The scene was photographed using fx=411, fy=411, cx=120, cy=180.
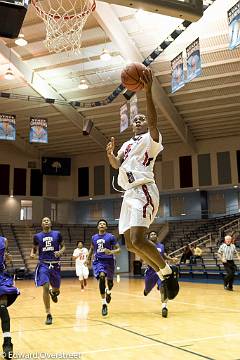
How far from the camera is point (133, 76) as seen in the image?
4.16m

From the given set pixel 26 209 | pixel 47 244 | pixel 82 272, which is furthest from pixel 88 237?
pixel 47 244

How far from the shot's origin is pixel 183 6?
5.39 metres

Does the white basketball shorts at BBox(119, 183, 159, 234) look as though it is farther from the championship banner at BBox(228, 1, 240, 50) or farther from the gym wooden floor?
the championship banner at BBox(228, 1, 240, 50)

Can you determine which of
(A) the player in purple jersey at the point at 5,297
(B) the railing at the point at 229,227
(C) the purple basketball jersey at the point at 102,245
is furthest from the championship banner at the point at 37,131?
(A) the player in purple jersey at the point at 5,297

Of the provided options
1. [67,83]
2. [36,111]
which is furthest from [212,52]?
[36,111]

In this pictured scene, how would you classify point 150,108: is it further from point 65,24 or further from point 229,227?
point 229,227

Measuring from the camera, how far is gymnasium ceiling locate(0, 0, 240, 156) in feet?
50.2

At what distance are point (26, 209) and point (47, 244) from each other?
23.3 meters

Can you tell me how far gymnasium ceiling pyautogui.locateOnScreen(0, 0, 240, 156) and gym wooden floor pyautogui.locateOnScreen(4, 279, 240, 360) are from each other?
9.74m

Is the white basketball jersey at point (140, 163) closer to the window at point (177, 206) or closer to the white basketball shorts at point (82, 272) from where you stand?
the white basketball shorts at point (82, 272)

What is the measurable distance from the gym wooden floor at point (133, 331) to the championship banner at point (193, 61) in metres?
6.79

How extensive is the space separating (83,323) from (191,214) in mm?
22861

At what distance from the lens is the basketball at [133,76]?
13.5ft

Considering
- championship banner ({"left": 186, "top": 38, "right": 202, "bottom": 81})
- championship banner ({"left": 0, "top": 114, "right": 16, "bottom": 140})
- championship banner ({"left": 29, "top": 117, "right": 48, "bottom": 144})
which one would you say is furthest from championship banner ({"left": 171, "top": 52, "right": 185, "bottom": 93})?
championship banner ({"left": 0, "top": 114, "right": 16, "bottom": 140})
